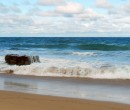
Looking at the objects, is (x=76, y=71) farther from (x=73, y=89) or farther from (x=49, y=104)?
(x=49, y=104)

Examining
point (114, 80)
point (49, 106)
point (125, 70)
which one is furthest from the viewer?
point (125, 70)

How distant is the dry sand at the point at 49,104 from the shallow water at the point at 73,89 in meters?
0.66

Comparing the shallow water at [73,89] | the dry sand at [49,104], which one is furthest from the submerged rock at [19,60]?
the dry sand at [49,104]

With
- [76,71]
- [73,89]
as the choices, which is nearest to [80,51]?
[76,71]

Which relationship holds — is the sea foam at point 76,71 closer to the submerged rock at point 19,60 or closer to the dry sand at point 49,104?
the submerged rock at point 19,60

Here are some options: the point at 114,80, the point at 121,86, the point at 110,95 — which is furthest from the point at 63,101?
the point at 114,80

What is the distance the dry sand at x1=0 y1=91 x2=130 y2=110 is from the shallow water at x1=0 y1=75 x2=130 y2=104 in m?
0.66

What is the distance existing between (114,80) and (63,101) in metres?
4.64

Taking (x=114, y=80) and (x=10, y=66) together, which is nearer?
(x=114, y=80)

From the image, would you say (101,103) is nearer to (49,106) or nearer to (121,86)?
(49,106)

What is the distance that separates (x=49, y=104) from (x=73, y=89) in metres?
2.68

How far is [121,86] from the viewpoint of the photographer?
1028cm

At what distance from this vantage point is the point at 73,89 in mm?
9719

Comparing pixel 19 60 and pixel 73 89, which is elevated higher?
pixel 19 60
